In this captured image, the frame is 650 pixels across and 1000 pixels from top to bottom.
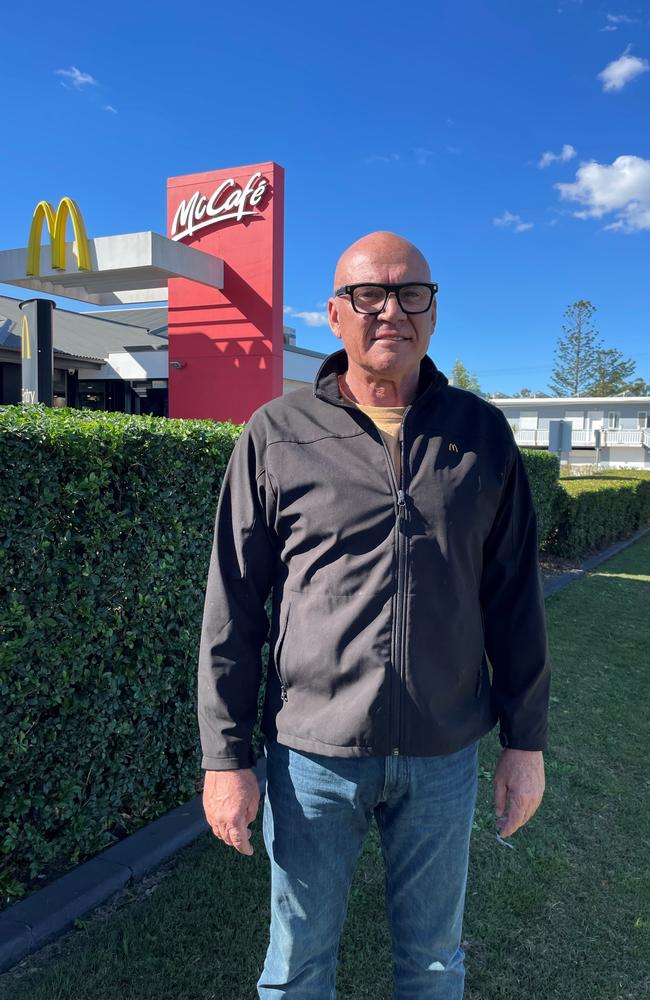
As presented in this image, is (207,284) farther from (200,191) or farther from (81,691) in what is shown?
(81,691)

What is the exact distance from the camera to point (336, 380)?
1.98 m

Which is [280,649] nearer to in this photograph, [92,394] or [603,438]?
[92,394]

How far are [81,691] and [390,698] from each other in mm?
1878

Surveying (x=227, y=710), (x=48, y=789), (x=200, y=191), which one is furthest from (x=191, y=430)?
(x=200, y=191)

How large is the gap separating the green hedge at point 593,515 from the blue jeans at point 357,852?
36.3ft

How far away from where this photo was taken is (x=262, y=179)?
40.0ft

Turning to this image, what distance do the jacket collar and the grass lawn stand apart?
6.88ft

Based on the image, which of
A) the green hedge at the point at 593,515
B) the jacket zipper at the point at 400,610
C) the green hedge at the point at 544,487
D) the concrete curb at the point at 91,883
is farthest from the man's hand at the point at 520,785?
the green hedge at the point at 593,515

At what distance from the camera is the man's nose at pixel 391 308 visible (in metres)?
1.82

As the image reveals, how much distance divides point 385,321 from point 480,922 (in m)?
2.47

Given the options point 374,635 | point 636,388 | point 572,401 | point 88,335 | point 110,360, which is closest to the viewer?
point 374,635

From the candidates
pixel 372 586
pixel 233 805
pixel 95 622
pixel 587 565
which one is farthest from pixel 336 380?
pixel 587 565

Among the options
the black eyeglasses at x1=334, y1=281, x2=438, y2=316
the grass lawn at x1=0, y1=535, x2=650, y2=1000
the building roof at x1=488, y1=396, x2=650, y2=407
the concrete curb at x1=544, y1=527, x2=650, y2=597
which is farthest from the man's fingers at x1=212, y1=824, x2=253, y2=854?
the building roof at x1=488, y1=396, x2=650, y2=407

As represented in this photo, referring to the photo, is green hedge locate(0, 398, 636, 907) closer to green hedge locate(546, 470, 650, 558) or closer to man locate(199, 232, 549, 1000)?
man locate(199, 232, 549, 1000)
